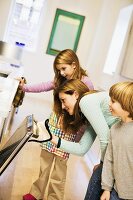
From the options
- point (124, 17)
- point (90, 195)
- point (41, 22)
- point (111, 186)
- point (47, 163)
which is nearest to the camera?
point (111, 186)

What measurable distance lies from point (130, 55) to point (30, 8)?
4.62 metres

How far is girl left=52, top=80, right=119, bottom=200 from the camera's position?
4.74 ft

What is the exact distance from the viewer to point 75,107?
1673 mm

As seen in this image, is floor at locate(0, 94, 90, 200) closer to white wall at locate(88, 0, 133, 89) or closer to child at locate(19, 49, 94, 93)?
child at locate(19, 49, 94, 93)

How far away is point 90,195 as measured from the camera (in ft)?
5.02

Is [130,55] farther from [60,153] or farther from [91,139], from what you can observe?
[91,139]

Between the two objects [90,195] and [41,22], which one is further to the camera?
[41,22]

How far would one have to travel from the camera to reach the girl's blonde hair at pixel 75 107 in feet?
5.48

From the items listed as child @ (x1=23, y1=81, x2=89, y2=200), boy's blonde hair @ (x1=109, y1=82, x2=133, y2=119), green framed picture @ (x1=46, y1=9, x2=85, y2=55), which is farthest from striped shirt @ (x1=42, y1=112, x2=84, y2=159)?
green framed picture @ (x1=46, y1=9, x2=85, y2=55)

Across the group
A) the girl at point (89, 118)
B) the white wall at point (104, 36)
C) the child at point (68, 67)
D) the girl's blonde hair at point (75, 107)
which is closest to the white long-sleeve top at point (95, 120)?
the girl at point (89, 118)

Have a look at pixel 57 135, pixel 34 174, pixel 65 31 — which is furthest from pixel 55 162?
pixel 65 31

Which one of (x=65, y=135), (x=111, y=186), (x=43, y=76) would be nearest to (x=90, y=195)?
(x=111, y=186)

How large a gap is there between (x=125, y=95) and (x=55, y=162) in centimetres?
99

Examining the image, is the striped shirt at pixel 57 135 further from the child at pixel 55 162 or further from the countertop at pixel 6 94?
the countertop at pixel 6 94
